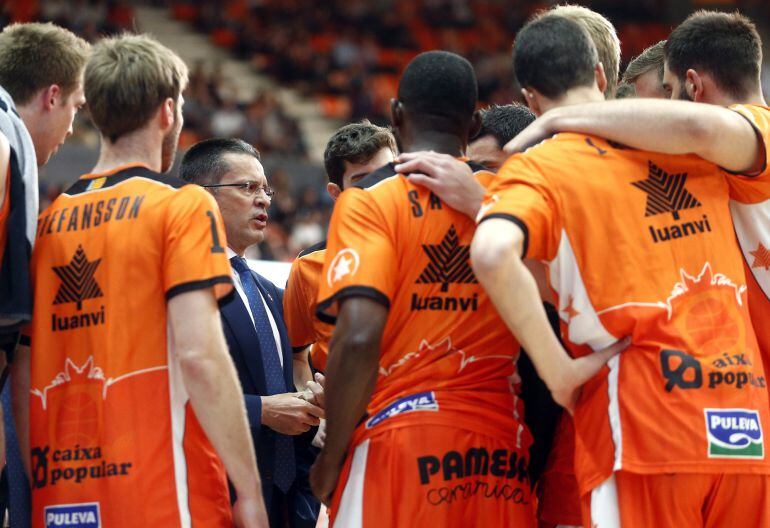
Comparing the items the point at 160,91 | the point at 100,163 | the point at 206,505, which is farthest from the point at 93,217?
the point at 206,505

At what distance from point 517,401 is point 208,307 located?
1229mm

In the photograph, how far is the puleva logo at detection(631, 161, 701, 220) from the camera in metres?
3.65

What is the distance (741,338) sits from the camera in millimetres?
3621

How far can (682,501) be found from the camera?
345 cm

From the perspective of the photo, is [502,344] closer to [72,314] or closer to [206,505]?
[206,505]

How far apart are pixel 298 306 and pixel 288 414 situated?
0.65 m

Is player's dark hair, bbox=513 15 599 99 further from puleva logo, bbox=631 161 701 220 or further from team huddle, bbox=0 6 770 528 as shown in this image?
puleva logo, bbox=631 161 701 220

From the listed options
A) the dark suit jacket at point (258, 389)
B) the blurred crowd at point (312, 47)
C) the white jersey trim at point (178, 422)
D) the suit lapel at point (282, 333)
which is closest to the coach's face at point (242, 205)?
the suit lapel at point (282, 333)

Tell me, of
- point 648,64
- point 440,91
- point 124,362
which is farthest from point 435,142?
point 648,64

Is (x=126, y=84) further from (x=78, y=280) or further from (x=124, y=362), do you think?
(x=124, y=362)

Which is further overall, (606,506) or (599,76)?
(599,76)

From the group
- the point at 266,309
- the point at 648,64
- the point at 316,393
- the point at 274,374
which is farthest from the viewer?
the point at 648,64

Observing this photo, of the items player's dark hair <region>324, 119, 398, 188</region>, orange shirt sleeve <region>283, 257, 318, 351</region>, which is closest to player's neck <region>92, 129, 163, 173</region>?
orange shirt sleeve <region>283, 257, 318, 351</region>

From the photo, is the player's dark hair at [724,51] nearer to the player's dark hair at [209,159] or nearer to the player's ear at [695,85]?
the player's ear at [695,85]
